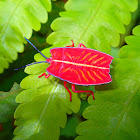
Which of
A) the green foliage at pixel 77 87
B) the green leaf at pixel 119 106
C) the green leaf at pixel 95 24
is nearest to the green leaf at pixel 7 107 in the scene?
the green foliage at pixel 77 87

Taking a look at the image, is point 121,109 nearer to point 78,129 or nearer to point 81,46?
point 78,129

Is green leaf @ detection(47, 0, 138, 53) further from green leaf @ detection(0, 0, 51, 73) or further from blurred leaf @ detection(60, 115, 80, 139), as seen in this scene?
blurred leaf @ detection(60, 115, 80, 139)

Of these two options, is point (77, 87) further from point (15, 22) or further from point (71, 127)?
point (15, 22)

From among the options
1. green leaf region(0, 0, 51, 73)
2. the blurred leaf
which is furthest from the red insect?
the blurred leaf

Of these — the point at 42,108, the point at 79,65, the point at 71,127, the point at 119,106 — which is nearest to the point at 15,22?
the point at 79,65

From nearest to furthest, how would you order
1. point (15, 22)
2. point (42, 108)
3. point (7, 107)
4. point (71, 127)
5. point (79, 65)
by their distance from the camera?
point (42, 108)
point (79, 65)
point (15, 22)
point (7, 107)
point (71, 127)

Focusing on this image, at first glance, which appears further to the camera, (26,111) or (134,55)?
(134,55)

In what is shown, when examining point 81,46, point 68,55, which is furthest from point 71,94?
point 81,46
